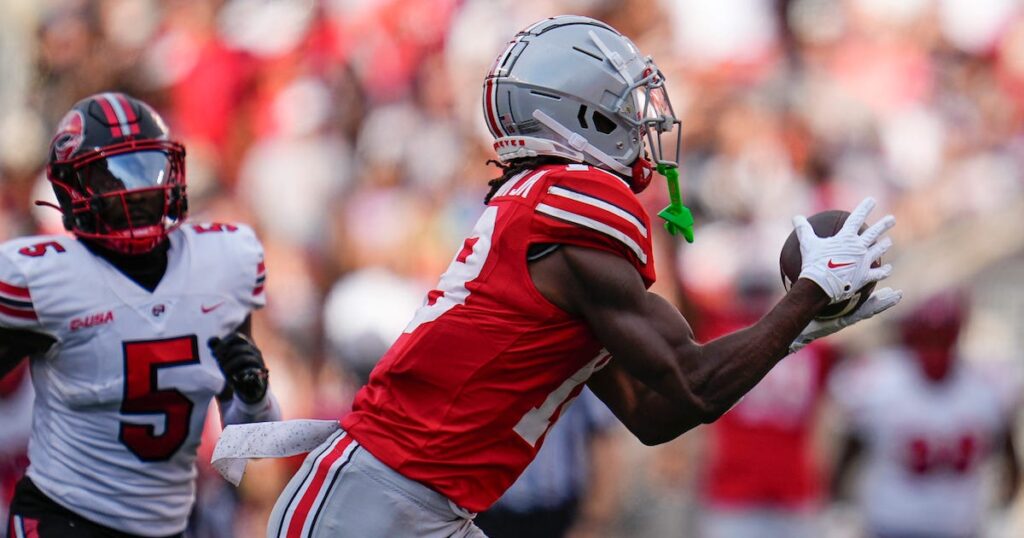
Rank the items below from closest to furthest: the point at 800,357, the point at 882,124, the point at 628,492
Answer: the point at 800,357 < the point at 628,492 < the point at 882,124

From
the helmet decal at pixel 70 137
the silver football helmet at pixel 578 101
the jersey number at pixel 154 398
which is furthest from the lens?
the helmet decal at pixel 70 137

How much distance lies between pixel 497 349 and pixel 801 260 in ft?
2.48

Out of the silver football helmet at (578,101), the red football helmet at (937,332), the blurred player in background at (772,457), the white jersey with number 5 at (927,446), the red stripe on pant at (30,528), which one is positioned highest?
the silver football helmet at (578,101)

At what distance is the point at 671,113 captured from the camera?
390 centimetres

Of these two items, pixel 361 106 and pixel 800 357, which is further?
pixel 361 106

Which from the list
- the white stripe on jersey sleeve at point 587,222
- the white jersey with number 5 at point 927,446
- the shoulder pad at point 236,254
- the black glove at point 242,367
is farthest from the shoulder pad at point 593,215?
the white jersey with number 5 at point 927,446

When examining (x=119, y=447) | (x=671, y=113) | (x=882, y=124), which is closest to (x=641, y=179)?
(x=671, y=113)

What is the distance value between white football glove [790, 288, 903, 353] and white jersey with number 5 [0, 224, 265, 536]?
179 cm

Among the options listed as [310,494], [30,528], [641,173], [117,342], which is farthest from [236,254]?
[641,173]

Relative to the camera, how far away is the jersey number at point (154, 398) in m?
4.58

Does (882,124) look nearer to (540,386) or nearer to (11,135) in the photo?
(11,135)

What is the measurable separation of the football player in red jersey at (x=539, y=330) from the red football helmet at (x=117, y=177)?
112 centimetres

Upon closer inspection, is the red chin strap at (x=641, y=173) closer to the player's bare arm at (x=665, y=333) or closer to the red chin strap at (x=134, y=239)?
the player's bare arm at (x=665, y=333)

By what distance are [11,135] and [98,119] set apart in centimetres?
687
